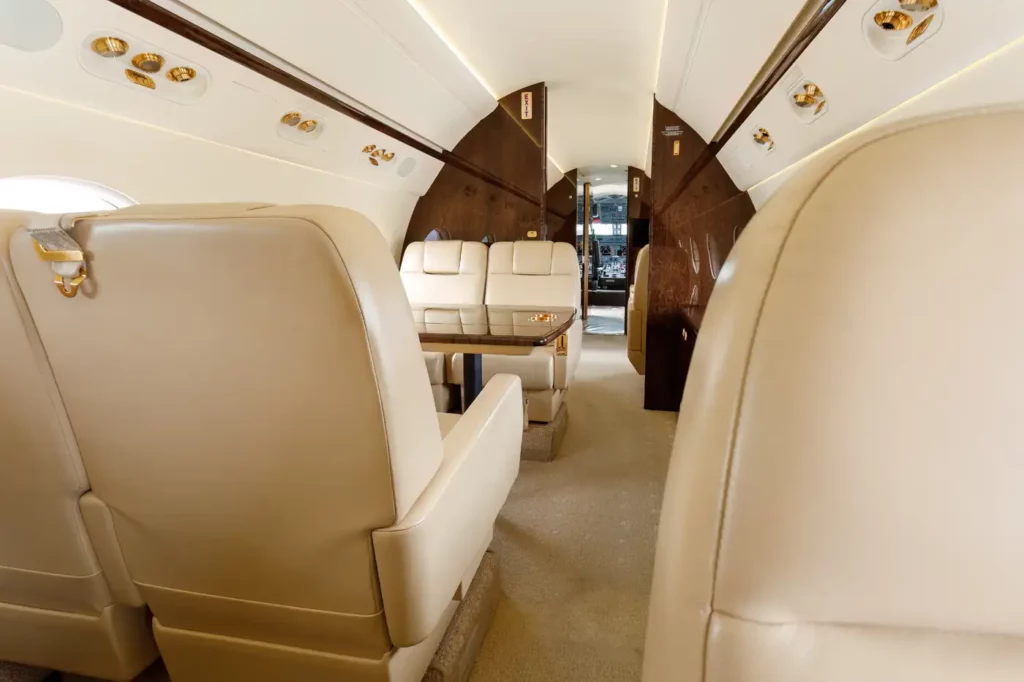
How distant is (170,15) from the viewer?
1.79m

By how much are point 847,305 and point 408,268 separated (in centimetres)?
366

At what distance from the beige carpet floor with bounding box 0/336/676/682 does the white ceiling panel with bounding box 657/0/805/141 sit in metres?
1.89

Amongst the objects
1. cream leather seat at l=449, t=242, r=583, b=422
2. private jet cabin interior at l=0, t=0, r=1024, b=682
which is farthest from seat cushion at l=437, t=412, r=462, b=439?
cream leather seat at l=449, t=242, r=583, b=422

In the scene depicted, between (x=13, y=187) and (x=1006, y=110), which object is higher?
(x=13, y=187)

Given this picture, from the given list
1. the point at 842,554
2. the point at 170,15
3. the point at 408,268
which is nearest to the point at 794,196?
the point at 842,554

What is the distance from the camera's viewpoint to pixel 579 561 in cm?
190

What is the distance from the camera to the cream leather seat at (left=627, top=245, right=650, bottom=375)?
3820 millimetres

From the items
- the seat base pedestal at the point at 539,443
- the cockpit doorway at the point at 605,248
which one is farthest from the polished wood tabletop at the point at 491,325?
the cockpit doorway at the point at 605,248

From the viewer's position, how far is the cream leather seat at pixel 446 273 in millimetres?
3689

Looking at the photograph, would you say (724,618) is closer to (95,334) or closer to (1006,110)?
(1006,110)

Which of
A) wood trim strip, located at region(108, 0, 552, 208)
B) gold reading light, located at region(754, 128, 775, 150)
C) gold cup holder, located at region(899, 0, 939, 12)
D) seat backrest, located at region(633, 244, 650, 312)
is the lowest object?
seat backrest, located at region(633, 244, 650, 312)

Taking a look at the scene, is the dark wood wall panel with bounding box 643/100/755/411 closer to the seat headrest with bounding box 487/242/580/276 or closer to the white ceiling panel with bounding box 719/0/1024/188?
the seat headrest with bounding box 487/242/580/276

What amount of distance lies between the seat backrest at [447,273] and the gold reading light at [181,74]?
1832mm

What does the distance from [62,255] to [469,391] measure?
1.81 m
